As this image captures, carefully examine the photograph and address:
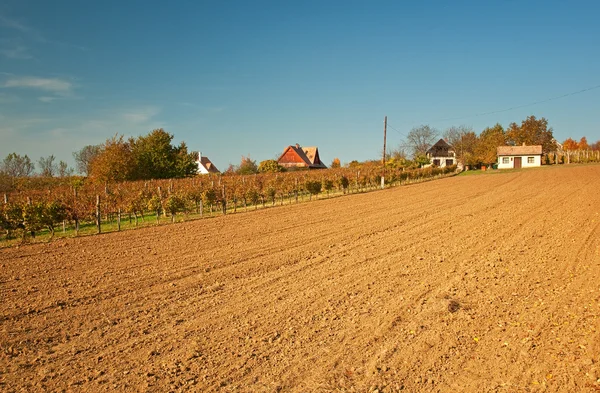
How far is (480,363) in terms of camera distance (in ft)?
16.7

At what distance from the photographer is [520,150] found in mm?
72250

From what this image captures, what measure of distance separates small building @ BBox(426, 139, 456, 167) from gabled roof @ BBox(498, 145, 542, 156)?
19.0m

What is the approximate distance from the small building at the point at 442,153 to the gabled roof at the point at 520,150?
19003mm

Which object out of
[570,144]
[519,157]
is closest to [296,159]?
[519,157]

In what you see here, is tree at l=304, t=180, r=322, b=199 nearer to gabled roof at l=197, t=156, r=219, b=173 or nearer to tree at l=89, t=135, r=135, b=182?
tree at l=89, t=135, r=135, b=182

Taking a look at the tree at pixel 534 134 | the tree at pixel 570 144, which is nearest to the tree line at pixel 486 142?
the tree at pixel 534 134

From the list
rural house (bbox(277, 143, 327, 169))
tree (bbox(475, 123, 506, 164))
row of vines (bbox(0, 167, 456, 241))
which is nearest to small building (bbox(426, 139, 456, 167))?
tree (bbox(475, 123, 506, 164))

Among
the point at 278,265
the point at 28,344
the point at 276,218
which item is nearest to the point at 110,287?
the point at 28,344

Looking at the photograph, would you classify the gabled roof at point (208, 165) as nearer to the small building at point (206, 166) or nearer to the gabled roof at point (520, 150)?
the small building at point (206, 166)

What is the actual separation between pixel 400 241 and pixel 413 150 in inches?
3276

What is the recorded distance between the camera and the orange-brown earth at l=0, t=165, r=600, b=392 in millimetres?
4879

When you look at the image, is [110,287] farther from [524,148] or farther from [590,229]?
[524,148]

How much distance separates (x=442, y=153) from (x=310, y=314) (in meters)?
94.4

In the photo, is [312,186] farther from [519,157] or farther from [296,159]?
[519,157]
